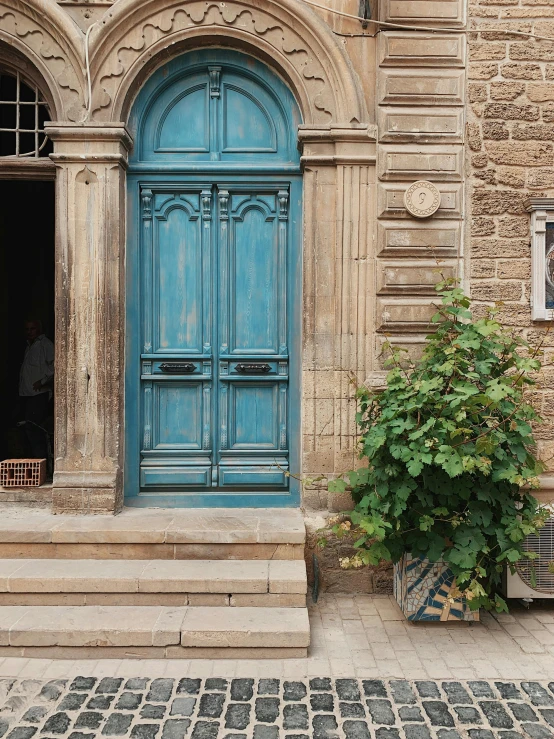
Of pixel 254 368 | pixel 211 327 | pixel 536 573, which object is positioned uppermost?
pixel 211 327

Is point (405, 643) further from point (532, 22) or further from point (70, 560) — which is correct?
point (532, 22)

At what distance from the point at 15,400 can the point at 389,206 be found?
653 cm

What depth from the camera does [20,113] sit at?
20.4ft

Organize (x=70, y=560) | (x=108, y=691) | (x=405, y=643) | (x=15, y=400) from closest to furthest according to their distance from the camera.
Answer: (x=108, y=691) < (x=405, y=643) < (x=70, y=560) < (x=15, y=400)

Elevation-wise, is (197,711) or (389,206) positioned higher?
(389,206)

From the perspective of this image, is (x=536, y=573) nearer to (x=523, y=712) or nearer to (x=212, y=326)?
(x=523, y=712)

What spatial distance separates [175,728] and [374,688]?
115 cm

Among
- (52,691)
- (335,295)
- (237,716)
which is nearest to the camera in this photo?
(237,716)

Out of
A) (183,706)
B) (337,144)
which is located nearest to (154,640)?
(183,706)

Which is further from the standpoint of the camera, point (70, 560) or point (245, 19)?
point (245, 19)

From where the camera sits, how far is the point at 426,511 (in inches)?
172

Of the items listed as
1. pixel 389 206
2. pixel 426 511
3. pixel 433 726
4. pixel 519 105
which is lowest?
pixel 433 726

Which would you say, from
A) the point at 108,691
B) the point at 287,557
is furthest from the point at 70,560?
the point at 287,557

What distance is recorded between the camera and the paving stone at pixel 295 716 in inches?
132
